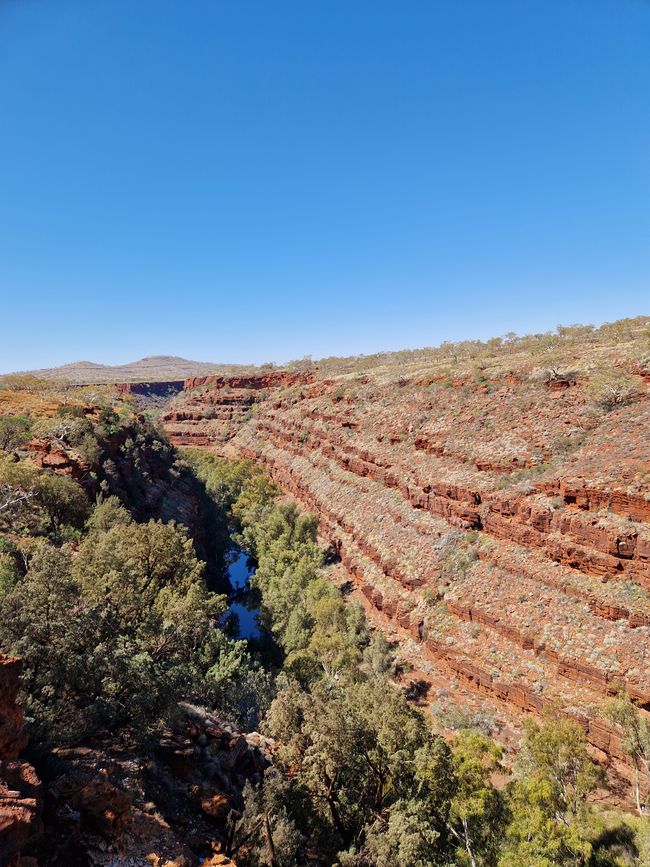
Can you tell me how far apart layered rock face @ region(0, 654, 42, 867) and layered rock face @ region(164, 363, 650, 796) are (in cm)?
1732

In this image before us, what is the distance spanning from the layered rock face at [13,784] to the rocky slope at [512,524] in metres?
17.2

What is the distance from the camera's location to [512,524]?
77.5ft

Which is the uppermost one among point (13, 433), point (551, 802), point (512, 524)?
point (13, 433)

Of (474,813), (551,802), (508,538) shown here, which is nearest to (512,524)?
(508,538)

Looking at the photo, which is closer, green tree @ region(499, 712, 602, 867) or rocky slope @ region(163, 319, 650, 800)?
green tree @ region(499, 712, 602, 867)

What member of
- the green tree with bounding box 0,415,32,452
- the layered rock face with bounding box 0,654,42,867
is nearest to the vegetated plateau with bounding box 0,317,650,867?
the layered rock face with bounding box 0,654,42,867

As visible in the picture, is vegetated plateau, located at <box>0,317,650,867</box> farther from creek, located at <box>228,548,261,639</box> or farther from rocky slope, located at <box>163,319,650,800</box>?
creek, located at <box>228,548,261,639</box>

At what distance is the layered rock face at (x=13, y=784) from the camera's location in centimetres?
619

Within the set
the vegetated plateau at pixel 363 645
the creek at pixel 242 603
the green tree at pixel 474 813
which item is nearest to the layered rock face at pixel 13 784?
the vegetated plateau at pixel 363 645

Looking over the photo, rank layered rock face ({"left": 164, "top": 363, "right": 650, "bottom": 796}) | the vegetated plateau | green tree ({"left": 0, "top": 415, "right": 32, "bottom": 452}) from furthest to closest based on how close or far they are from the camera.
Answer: green tree ({"left": 0, "top": 415, "right": 32, "bottom": 452})
layered rock face ({"left": 164, "top": 363, "right": 650, "bottom": 796})
the vegetated plateau

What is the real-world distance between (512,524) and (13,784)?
22.7m

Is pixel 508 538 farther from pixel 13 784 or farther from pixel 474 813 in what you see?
pixel 13 784

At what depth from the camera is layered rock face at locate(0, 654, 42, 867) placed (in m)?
6.19

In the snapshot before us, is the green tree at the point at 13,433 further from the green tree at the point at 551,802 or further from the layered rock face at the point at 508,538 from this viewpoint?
the green tree at the point at 551,802
